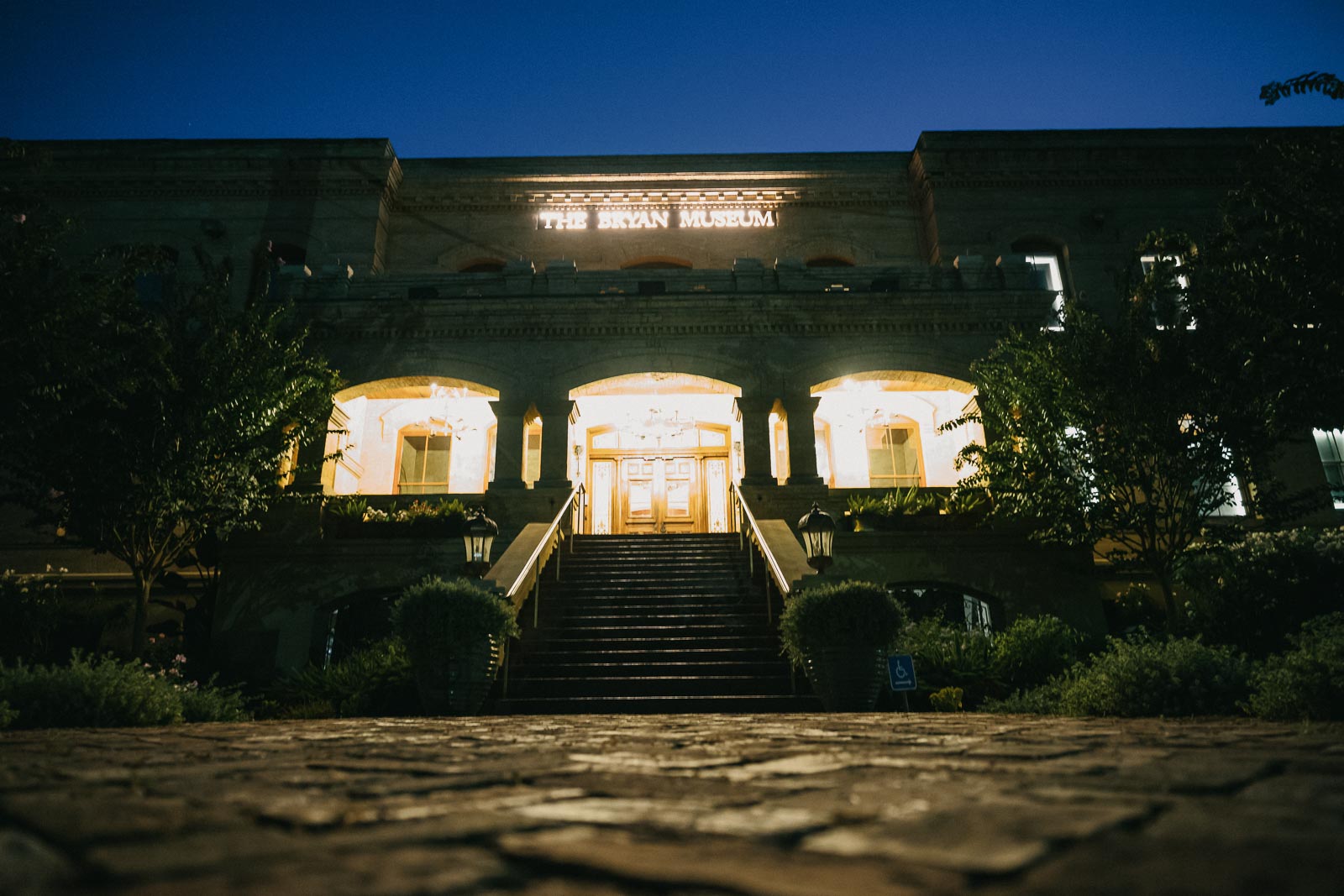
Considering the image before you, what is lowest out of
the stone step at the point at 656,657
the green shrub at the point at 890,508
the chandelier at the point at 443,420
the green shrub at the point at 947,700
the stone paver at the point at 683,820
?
the green shrub at the point at 947,700

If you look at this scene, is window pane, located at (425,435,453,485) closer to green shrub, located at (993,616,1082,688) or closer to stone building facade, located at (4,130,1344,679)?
stone building facade, located at (4,130,1344,679)

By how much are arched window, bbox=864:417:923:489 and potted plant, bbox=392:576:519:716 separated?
1409cm

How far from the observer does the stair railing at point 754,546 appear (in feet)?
34.5

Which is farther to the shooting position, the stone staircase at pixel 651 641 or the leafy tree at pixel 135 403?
the stone staircase at pixel 651 641

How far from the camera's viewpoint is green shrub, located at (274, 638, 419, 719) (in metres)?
9.19

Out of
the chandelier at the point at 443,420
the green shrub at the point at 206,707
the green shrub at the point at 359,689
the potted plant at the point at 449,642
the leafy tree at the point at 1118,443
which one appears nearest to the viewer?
the green shrub at the point at 206,707

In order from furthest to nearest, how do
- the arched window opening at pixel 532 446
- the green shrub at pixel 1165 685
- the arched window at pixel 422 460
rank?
the arched window at pixel 422 460, the arched window opening at pixel 532 446, the green shrub at pixel 1165 685

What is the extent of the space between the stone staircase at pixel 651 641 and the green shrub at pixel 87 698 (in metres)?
3.30

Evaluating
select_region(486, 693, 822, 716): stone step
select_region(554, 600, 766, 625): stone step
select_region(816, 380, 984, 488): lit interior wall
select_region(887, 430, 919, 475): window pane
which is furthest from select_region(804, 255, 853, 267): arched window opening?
select_region(486, 693, 822, 716): stone step

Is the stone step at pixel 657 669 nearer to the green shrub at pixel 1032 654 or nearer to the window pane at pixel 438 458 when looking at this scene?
the green shrub at pixel 1032 654

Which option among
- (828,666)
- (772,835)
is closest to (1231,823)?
(772,835)

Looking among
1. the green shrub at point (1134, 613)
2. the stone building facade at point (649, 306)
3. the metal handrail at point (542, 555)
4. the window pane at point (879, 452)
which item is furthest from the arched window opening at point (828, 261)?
the green shrub at point (1134, 613)

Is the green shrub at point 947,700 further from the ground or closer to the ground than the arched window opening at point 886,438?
closer to the ground

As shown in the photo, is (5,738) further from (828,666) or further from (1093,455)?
(1093,455)
